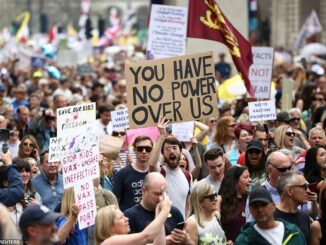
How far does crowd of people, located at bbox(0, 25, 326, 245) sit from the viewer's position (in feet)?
34.9

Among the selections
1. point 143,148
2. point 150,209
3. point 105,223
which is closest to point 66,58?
point 143,148

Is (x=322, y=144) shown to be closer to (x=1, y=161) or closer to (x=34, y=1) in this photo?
(x=1, y=161)

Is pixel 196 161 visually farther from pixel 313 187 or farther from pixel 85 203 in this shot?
pixel 85 203

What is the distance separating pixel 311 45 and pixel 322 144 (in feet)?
91.0

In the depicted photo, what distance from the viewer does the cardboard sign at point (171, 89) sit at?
14.5m

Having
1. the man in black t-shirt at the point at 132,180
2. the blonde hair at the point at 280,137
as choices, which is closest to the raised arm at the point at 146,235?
the man in black t-shirt at the point at 132,180

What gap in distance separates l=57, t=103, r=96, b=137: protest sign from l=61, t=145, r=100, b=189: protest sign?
32 cm

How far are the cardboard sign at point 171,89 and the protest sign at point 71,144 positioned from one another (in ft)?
5.64

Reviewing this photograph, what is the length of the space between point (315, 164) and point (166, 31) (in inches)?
263

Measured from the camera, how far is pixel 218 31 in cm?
1759

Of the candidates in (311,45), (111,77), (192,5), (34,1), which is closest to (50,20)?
(34,1)

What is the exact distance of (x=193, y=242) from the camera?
11.2 metres

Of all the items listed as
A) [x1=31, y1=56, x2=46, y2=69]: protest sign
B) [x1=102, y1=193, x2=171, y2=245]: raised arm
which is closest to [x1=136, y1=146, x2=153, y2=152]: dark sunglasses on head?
[x1=102, y1=193, x2=171, y2=245]: raised arm

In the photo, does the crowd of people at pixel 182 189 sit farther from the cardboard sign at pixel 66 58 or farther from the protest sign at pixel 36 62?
the cardboard sign at pixel 66 58
